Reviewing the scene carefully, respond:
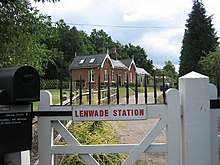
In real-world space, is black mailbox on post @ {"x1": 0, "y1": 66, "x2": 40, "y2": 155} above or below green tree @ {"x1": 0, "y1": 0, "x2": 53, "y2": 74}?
below

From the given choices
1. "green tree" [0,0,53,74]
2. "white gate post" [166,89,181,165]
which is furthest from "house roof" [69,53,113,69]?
"white gate post" [166,89,181,165]

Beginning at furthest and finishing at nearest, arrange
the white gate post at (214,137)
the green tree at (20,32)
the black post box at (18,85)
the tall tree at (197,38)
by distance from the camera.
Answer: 1. the tall tree at (197,38)
2. the green tree at (20,32)
3. the white gate post at (214,137)
4. the black post box at (18,85)

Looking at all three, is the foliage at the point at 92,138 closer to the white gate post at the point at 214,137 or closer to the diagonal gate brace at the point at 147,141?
the diagonal gate brace at the point at 147,141

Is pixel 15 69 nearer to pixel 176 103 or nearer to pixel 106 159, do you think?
pixel 176 103

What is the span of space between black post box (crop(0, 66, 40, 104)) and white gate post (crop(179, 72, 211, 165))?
1.36 m

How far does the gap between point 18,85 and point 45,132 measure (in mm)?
672

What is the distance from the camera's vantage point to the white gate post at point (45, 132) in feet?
9.59

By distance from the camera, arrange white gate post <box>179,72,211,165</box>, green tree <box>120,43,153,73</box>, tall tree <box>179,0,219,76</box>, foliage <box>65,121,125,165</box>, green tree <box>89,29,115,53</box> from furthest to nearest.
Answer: green tree <box>120,43,153,73</box>, green tree <box>89,29,115,53</box>, tall tree <box>179,0,219,76</box>, foliage <box>65,121,125,165</box>, white gate post <box>179,72,211,165</box>

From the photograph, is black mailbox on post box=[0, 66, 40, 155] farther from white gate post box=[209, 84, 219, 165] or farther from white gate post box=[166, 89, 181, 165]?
white gate post box=[209, 84, 219, 165]

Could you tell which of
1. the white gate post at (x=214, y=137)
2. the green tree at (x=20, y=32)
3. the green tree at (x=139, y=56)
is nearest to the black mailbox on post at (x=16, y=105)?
the white gate post at (x=214, y=137)

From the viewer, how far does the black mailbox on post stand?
2.46 m

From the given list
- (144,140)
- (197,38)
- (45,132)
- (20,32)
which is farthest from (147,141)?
(197,38)

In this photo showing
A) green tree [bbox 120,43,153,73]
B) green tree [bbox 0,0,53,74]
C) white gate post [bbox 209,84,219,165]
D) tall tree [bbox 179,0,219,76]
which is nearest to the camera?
white gate post [bbox 209,84,219,165]

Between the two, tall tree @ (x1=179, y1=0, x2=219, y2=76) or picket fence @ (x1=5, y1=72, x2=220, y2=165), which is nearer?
picket fence @ (x1=5, y1=72, x2=220, y2=165)
